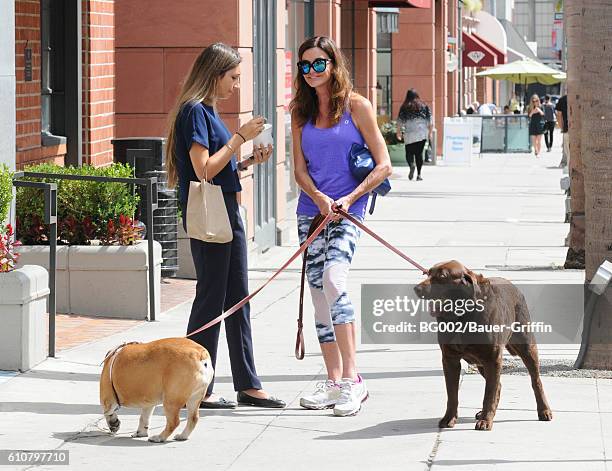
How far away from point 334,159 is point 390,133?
26.3m

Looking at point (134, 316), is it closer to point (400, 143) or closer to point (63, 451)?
point (63, 451)

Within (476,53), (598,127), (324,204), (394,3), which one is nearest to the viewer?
(324,204)

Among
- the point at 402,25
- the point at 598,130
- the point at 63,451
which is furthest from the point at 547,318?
the point at 402,25

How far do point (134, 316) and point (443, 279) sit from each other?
4512 mm

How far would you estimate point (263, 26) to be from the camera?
1611cm

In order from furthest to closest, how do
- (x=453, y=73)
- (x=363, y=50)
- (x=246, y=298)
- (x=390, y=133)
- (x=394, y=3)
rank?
(x=453, y=73) < (x=390, y=133) < (x=363, y=50) < (x=394, y=3) < (x=246, y=298)

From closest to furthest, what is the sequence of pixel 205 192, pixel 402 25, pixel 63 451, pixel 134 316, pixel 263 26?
pixel 63 451
pixel 205 192
pixel 134 316
pixel 263 26
pixel 402 25

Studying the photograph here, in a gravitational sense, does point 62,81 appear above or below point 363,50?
below

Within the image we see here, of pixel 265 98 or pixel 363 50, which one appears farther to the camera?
pixel 363 50

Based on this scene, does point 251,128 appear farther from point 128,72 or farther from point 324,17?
point 324,17

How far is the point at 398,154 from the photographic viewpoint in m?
34.8

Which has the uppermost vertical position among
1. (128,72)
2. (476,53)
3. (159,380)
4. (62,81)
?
(476,53)

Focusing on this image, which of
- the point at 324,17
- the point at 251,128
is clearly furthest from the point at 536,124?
the point at 251,128

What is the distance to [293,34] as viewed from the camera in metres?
20.5
